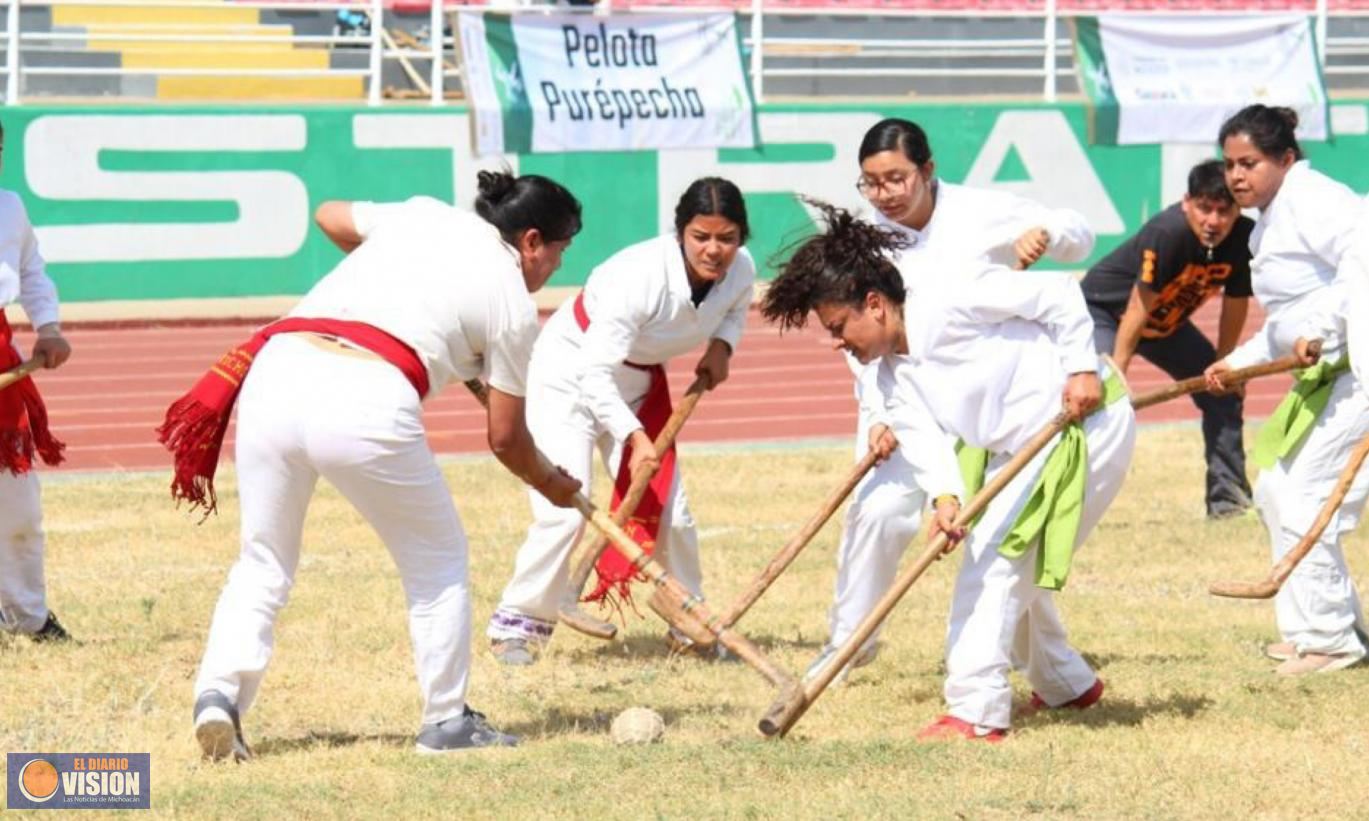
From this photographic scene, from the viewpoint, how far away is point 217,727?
5766mm

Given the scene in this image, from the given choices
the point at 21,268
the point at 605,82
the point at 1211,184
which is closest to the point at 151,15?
the point at 605,82

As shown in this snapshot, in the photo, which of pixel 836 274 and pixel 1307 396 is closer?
pixel 836 274

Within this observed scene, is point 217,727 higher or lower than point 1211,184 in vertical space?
lower

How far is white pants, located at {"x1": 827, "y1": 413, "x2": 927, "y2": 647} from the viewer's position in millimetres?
6926

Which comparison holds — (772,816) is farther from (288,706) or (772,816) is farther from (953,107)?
(953,107)

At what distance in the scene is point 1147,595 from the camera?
8.52 m

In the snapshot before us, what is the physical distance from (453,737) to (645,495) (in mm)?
1900

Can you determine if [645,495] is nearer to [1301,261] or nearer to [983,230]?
[983,230]

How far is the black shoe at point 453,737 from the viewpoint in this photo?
5.95 m

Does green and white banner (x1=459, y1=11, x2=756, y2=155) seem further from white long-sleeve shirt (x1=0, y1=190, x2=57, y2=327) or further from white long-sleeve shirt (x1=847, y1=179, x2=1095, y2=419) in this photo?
white long-sleeve shirt (x1=847, y1=179, x2=1095, y2=419)

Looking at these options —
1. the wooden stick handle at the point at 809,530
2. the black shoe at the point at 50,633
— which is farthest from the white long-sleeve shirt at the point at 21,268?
the wooden stick handle at the point at 809,530

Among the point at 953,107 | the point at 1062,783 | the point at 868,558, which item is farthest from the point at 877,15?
the point at 1062,783

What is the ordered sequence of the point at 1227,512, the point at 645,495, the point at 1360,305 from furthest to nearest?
the point at 1227,512
the point at 645,495
the point at 1360,305

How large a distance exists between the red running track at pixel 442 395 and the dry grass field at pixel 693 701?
8.26 feet
